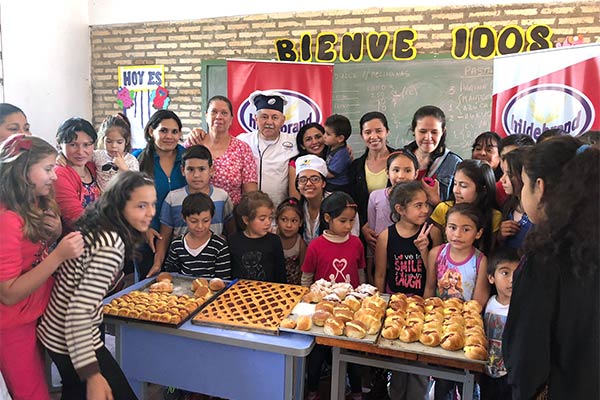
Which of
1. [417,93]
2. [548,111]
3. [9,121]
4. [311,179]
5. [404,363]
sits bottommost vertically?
[404,363]

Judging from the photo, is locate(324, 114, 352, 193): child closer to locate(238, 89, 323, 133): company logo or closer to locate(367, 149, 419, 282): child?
locate(367, 149, 419, 282): child

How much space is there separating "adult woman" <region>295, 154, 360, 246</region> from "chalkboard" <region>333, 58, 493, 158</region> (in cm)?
255

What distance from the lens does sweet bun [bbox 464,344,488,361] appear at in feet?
5.89

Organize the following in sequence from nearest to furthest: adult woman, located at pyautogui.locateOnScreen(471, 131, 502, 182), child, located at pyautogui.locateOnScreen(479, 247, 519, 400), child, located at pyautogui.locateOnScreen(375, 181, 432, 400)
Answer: child, located at pyautogui.locateOnScreen(479, 247, 519, 400)
child, located at pyautogui.locateOnScreen(375, 181, 432, 400)
adult woman, located at pyautogui.locateOnScreen(471, 131, 502, 182)

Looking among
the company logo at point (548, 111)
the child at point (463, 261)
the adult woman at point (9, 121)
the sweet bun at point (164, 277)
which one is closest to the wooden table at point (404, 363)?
the child at point (463, 261)

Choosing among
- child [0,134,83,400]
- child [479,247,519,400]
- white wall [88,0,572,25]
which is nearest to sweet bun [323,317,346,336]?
child [479,247,519,400]

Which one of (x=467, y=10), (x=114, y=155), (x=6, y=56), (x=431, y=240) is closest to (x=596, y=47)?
(x=467, y=10)

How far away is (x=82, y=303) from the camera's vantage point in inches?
71.4

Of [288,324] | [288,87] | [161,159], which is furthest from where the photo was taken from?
[288,87]

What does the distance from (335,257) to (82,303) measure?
4.79 feet

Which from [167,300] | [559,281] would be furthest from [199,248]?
[559,281]

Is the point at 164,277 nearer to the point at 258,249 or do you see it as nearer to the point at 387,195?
the point at 258,249

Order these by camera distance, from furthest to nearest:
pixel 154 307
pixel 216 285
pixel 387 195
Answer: pixel 387 195, pixel 216 285, pixel 154 307

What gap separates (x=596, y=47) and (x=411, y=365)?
3670 mm
